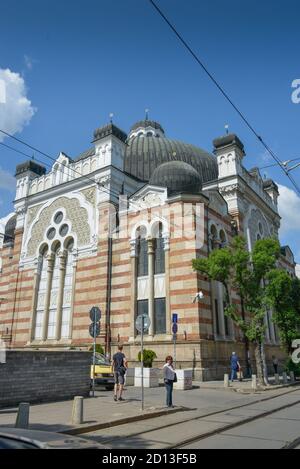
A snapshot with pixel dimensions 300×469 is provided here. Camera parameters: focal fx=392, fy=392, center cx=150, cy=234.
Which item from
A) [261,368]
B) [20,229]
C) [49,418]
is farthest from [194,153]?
[49,418]

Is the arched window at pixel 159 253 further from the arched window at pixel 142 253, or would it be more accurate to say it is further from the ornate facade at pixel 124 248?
the arched window at pixel 142 253

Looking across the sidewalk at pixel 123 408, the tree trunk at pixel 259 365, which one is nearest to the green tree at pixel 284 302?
the tree trunk at pixel 259 365

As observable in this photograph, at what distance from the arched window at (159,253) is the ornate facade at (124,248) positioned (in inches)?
2.8

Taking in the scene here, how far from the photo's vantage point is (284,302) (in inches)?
984

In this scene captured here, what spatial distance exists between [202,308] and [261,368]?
4.58 meters

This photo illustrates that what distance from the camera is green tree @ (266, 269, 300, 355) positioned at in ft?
68.3

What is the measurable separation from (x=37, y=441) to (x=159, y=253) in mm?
22026

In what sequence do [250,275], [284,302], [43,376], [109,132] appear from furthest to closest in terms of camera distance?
[109,132], [284,302], [250,275], [43,376]

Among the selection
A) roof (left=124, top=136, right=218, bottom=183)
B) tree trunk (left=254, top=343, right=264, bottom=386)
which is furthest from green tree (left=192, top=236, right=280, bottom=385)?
roof (left=124, top=136, right=218, bottom=183)

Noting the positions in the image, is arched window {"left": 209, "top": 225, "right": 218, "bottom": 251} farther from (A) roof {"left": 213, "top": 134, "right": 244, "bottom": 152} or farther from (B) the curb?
(B) the curb

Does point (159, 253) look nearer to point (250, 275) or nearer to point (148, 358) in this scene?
point (250, 275)

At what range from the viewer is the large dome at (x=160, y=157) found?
34.0m

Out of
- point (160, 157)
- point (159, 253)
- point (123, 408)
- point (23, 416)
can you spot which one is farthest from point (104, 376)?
point (160, 157)
